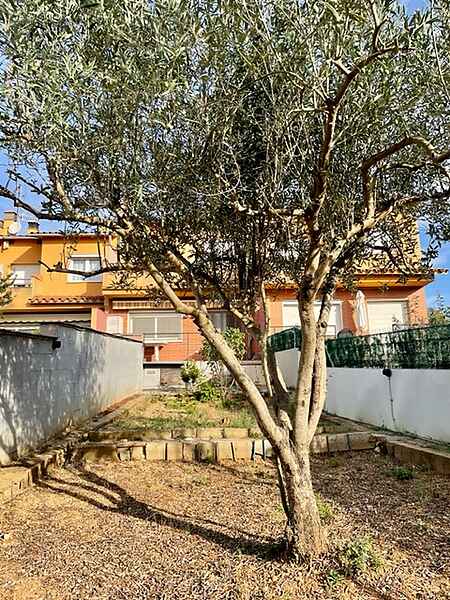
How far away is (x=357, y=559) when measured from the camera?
3.59 m

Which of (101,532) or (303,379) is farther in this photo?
(101,532)

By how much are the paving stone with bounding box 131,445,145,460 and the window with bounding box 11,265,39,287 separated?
21966 mm

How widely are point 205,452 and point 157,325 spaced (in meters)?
16.0

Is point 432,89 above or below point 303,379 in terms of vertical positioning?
above

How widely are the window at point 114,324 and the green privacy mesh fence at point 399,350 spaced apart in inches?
559

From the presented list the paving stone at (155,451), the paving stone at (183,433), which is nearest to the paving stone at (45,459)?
the paving stone at (155,451)

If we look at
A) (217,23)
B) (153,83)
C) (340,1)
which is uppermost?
(217,23)

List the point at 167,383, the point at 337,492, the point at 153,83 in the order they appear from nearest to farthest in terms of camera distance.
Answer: the point at 153,83
the point at 337,492
the point at 167,383

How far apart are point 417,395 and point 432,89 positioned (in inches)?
201

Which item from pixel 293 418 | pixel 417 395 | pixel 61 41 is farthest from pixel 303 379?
pixel 417 395

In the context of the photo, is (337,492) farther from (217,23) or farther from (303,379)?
(217,23)

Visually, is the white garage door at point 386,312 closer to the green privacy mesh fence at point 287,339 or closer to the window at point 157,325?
the green privacy mesh fence at point 287,339

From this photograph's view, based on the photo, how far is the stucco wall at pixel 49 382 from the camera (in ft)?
21.9

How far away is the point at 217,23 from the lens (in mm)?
3537
